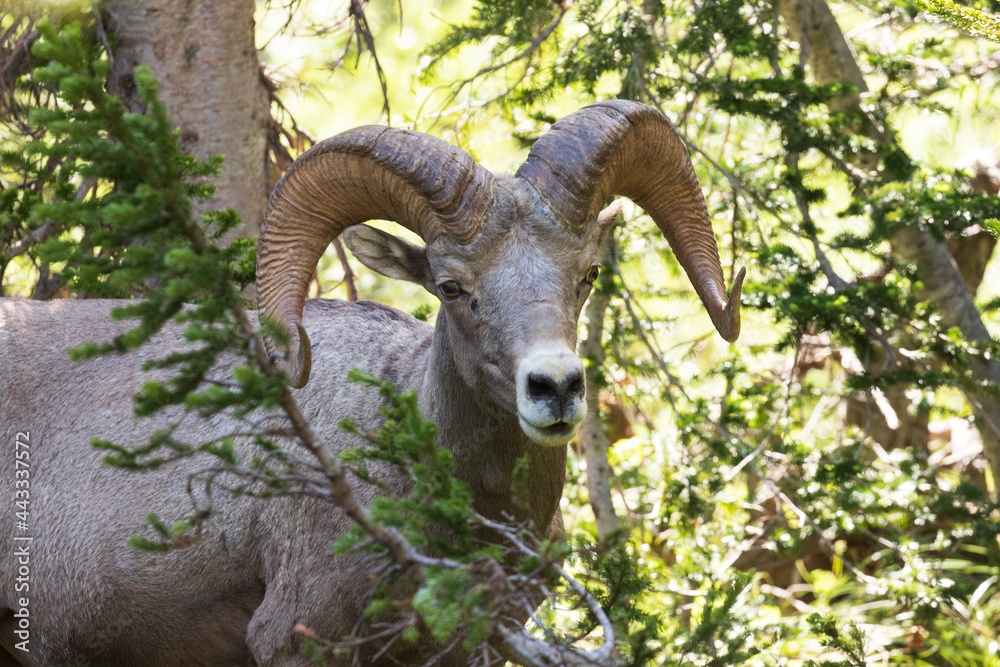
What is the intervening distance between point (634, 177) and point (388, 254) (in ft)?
5.23

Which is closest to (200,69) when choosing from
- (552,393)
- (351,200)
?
(351,200)

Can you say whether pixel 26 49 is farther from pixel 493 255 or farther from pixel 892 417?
pixel 892 417

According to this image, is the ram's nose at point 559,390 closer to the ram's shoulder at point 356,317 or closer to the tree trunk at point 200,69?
the ram's shoulder at point 356,317

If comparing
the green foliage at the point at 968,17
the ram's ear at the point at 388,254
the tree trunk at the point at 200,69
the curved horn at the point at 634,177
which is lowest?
the ram's ear at the point at 388,254

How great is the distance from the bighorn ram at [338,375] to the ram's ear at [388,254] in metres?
0.01

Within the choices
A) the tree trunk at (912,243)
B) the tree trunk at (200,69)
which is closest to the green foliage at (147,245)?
the tree trunk at (200,69)

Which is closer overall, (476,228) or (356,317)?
(476,228)

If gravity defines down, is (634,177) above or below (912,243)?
below

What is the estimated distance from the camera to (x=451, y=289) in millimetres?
4625

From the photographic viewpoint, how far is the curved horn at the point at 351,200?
4535 mm

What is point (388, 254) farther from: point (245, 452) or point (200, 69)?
point (200, 69)

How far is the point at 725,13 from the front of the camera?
22.5 feet

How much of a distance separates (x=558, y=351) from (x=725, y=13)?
4212mm

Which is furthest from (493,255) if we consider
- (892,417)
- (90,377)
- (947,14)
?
(892,417)
